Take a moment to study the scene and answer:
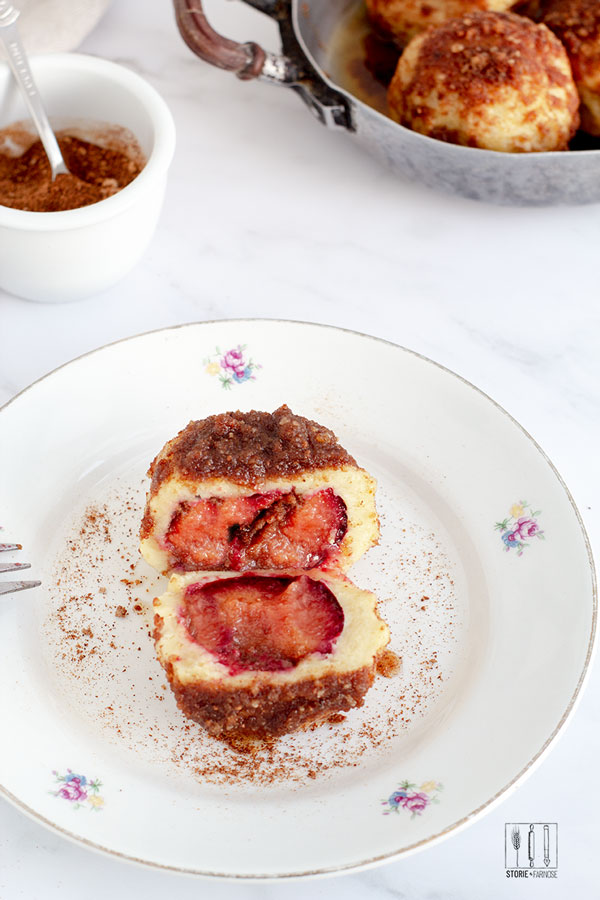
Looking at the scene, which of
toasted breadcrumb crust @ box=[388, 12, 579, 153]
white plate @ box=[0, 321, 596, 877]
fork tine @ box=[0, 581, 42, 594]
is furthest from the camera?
toasted breadcrumb crust @ box=[388, 12, 579, 153]

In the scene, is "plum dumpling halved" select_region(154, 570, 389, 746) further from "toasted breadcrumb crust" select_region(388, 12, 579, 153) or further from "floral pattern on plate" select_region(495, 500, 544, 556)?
"toasted breadcrumb crust" select_region(388, 12, 579, 153)

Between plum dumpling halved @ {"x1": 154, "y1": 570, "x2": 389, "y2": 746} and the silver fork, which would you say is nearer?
plum dumpling halved @ {"x1": 154, "y1": 570, "x2": 389, "y2": 746}

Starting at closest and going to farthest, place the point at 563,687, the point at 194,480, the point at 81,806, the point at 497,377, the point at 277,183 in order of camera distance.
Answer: the point at 81,806, the point at 563,687, the point at 194,480, the point at 497,377, the point at 277,183

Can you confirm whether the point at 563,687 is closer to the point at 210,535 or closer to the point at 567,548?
the point at 567,548

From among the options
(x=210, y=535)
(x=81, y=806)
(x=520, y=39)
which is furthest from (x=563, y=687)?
(x=520, y=39)

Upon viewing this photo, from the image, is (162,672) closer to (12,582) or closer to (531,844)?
(12,582)

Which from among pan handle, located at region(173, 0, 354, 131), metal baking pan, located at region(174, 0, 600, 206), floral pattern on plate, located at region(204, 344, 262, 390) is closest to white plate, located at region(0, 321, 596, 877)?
floral pattern on plate, located at region(204, 344, 262, 390)

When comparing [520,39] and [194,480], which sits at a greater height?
[520,39]
